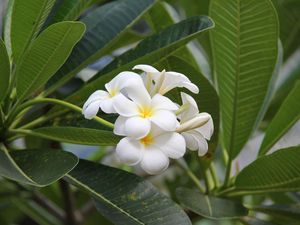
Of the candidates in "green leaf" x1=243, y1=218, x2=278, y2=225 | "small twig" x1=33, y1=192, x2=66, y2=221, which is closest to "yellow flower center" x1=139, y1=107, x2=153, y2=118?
"green leaf" x1=243, y1=218, x2=278, y2=225

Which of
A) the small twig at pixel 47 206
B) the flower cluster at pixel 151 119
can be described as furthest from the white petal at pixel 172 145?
the small twig at pixel 47 206

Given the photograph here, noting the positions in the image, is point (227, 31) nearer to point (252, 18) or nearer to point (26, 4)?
point (252, 18)

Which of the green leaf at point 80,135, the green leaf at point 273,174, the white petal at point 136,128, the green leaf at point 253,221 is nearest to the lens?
the white petal at point 136,128

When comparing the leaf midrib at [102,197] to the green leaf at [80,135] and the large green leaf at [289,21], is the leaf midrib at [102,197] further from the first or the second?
the large green leaf at [289,21]

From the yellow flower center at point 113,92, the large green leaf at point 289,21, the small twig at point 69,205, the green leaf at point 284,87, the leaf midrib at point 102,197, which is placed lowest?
the small twig at point 69,205

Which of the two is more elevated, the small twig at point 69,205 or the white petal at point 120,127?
the white petal at point 120,127

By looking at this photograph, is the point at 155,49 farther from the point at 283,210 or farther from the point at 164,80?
the point at 283,210

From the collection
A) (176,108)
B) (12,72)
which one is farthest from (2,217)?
(176,108)
